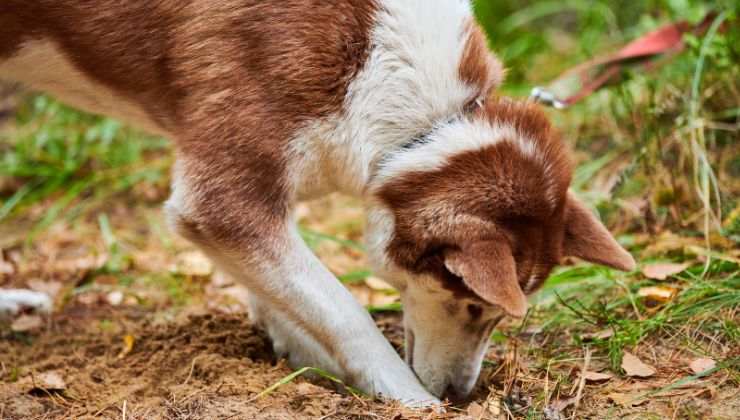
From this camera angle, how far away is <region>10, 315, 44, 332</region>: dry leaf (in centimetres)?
356

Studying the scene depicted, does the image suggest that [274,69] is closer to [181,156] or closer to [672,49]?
[181,156]

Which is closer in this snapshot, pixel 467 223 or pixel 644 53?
pixel 467 223

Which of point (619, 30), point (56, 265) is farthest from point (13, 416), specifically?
point (619, 30)

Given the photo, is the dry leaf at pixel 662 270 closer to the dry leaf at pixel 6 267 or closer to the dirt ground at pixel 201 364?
the dirt ground at pixel 201 364

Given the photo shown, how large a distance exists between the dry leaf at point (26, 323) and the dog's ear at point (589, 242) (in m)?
2.26

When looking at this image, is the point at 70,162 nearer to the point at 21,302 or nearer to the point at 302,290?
the point at 21,302

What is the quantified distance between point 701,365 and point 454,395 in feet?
2.78

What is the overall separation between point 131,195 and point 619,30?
3825mm

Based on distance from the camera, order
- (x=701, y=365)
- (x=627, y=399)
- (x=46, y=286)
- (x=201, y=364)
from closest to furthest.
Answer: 1. (x=627, y=399)
2. (x=701, y=365)
3. (x=201, y=364)
4. (x=46, y=286)

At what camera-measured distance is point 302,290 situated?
2.86 m

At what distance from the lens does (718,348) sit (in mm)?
2945

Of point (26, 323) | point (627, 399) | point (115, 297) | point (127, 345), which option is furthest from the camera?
point (115, 297)

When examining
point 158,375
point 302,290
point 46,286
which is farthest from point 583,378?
point 46,286

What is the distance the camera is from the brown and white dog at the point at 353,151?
2.79m
